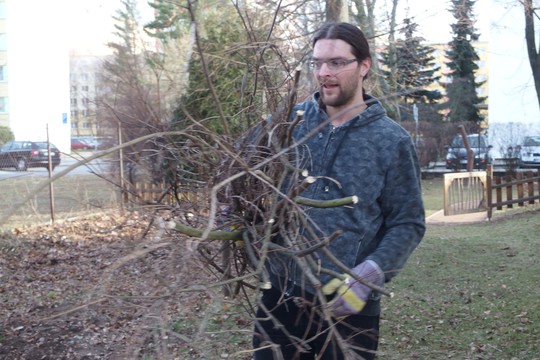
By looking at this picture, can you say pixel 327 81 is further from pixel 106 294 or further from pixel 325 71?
pixel 106 294

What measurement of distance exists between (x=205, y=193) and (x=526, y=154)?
28826 mm

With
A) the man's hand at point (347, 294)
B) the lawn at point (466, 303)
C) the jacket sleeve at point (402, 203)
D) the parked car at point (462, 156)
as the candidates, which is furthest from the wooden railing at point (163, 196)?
the parked car at point (462, 156)

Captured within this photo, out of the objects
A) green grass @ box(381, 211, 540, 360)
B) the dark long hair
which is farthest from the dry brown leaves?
green grass @ box(381, 211, 540, 360)

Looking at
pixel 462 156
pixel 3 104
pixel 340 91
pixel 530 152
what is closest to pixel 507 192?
pixel 462 156

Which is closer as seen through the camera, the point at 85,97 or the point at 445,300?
the point at 85,97

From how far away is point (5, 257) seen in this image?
9000 millimetres

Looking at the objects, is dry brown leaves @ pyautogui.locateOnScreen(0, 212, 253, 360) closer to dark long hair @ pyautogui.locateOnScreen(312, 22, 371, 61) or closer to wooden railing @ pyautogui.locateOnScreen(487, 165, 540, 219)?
dark long hair @ pyautogui.locateOnScreen(312, 22, 371, 61)

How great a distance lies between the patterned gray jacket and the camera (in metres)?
2.52

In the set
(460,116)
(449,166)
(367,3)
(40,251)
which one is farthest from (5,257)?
(460,116)

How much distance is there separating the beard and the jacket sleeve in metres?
0.25

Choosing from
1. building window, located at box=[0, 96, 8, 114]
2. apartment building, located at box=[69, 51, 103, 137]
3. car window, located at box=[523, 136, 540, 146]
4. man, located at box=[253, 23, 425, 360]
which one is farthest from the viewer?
building window, located at box=[0, 96, 8, 114]

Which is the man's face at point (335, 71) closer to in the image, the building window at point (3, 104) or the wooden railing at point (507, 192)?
the wooden railing at point (507, 192)

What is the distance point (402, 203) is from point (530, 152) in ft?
92.5

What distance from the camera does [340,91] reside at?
254 centimetres
